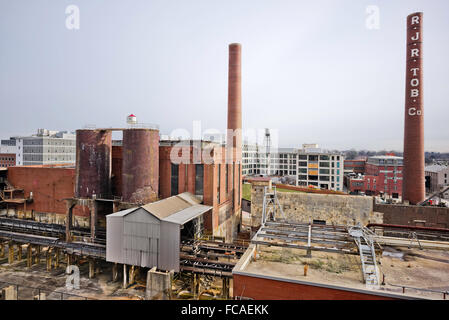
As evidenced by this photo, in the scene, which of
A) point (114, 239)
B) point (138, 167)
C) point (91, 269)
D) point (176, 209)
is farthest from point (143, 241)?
point (138, 167)

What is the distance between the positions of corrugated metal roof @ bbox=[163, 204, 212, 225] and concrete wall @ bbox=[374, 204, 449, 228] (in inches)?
645

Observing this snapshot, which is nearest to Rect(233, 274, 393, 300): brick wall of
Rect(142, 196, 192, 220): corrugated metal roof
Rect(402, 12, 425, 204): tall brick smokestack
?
Rect(142, 196, 192, 220): corrugated metal roof

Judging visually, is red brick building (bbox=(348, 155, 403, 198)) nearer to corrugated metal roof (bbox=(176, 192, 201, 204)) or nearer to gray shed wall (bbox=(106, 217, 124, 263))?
corrugated metal roof (bbox=(176, 192, 201, 204))

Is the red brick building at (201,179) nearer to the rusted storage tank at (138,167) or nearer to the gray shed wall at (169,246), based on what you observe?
the rusted storage tank at (138,167)

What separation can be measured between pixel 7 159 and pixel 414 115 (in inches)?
3572

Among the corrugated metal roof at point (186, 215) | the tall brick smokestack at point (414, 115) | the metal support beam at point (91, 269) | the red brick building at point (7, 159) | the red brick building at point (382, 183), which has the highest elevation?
the tall brick smokestack at point (414, 115)

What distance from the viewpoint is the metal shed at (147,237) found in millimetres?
16391

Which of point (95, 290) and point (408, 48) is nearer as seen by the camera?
point (95, 290)

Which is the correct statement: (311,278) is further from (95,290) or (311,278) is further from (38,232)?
(38,232)

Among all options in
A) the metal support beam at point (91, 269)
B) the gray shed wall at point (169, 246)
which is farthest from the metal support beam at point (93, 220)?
the gray shed wall at point (169, 246)

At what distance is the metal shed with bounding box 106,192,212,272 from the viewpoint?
16391 mm

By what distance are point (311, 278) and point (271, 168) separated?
74.2 metres
